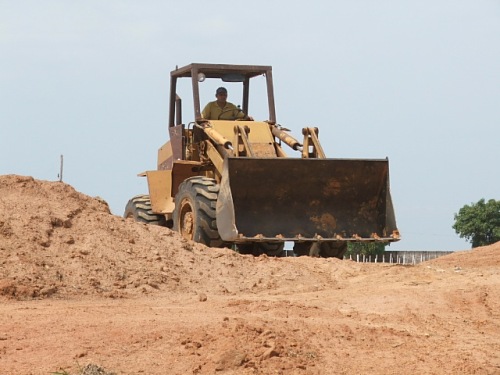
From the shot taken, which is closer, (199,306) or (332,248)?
(199,306)

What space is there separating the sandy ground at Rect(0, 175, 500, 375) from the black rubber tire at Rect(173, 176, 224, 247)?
108 centimetres

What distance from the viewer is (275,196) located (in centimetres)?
1548

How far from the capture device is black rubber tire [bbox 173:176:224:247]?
15.5 metres

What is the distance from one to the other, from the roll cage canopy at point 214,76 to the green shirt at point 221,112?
0.20m

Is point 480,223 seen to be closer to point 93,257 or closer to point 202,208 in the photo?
point 202,208

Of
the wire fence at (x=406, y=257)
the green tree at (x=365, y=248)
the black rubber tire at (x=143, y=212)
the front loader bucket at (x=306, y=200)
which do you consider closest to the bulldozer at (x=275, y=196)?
the front loader bucket at (x=306, y=200)

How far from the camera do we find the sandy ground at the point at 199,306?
8086 millimetres

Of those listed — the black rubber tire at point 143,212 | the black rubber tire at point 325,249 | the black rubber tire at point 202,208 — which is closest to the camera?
the black rubber tire at point 202,208

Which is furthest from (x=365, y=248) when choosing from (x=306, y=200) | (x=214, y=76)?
(x=306, y=200)

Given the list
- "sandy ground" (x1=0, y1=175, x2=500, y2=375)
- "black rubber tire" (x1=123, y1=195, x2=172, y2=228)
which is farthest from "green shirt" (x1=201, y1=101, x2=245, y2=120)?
"sandy ground" (x1=0, y1=175, x2=500, y2=375)

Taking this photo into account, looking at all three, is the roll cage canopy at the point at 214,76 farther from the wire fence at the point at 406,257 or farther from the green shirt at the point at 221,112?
the wire fence at the point at 406,257

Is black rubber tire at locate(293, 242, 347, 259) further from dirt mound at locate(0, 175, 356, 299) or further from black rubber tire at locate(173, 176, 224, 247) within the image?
dirt mound at locate(0, 175, 356, 299)

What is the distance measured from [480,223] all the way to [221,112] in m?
22.0

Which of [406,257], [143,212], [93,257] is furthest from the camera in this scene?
[406,257]
